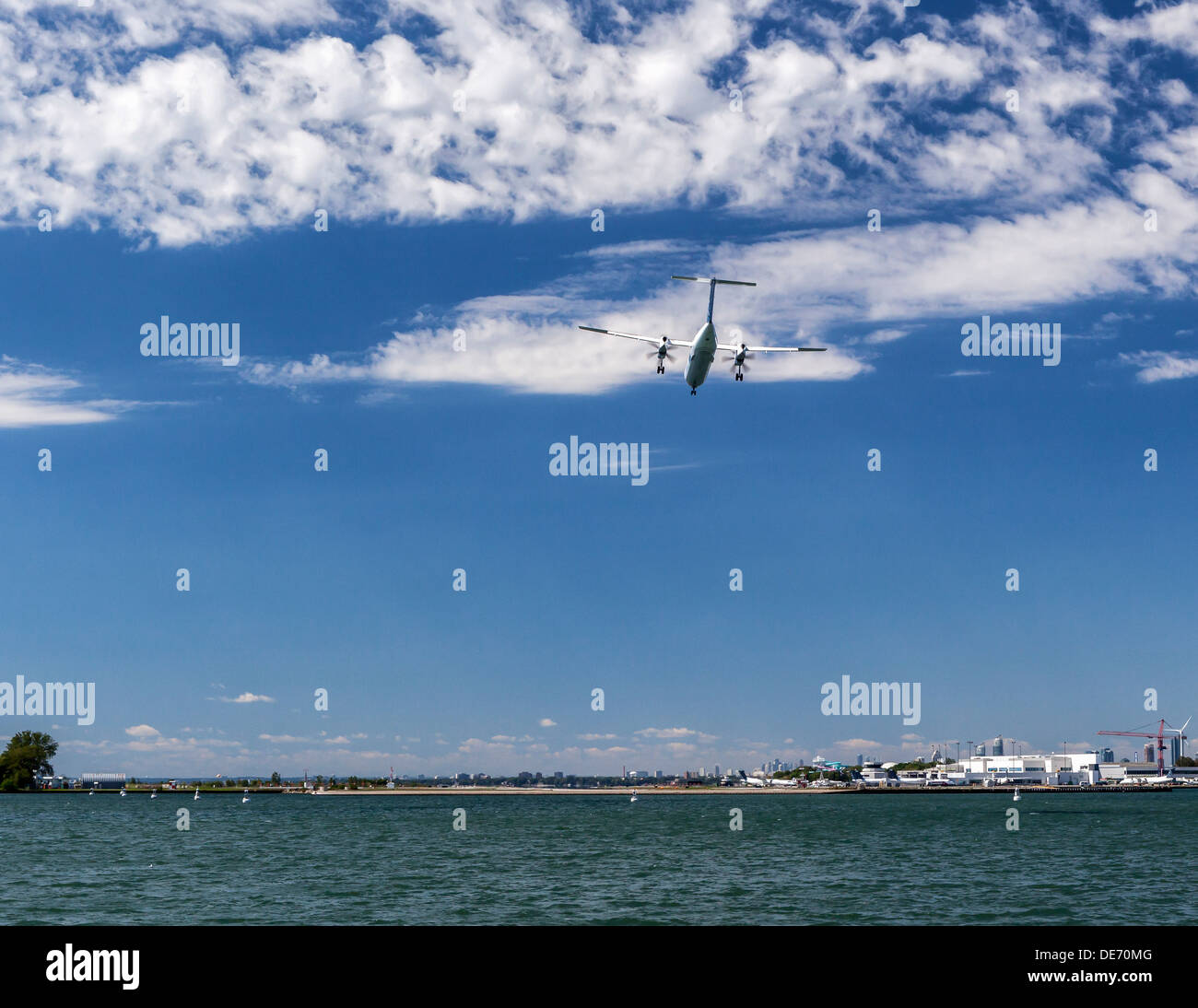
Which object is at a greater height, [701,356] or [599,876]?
[701,356]

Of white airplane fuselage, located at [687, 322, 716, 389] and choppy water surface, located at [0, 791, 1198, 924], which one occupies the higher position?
white airplane fuselage, located at [687, 322, 716, 389]

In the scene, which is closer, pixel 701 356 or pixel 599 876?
pixel 701 356

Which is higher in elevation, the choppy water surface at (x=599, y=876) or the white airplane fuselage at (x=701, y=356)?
the white airplane fuselage at (x=701, y=356)
